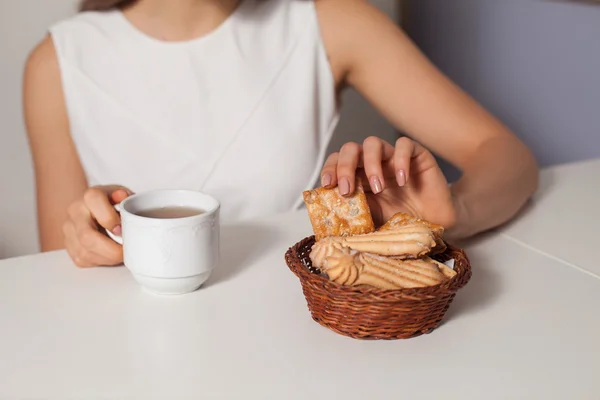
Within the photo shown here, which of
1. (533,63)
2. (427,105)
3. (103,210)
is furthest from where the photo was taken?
(533,63)

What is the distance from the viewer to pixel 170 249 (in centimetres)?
83

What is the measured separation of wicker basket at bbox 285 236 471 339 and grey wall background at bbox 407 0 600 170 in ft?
3.85

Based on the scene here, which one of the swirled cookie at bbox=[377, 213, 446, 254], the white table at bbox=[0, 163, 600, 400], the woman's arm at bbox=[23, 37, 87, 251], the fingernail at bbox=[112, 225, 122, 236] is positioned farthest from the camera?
the woman's arm at bbox=[23, 37, 87, 251]

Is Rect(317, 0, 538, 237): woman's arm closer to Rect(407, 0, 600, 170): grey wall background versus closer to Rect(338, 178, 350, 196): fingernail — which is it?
Rect(338, 178, 350, 196): fingernail

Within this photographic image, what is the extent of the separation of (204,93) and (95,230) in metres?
0.62

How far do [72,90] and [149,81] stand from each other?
0.15m

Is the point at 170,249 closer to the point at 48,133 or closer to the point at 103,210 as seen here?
the point at 103,210

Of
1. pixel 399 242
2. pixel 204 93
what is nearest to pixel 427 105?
pixel 204 93

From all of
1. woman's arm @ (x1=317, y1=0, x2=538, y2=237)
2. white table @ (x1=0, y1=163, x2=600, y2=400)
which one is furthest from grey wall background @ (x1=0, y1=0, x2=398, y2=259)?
white table @ (x1=0, y1=163, x2=600, y2=400)

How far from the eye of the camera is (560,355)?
741 mm

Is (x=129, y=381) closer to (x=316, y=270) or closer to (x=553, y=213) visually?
(x=316, y=270)

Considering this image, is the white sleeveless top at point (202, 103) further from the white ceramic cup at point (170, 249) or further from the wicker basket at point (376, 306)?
the wicker basket at point (376, 306)

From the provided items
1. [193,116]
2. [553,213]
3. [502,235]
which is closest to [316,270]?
[502,235]

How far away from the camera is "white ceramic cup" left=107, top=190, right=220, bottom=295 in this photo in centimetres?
83
